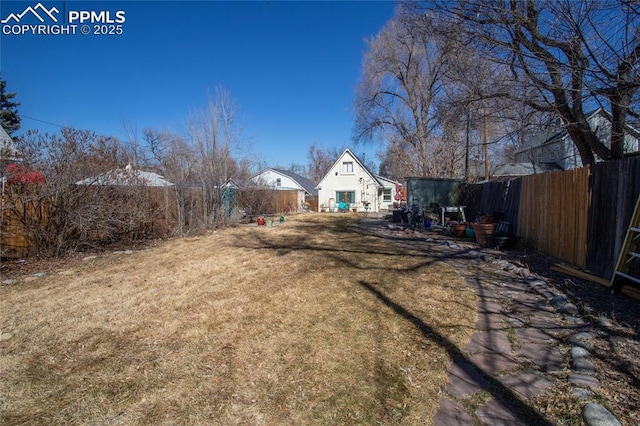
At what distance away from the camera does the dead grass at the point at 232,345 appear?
2123 mm

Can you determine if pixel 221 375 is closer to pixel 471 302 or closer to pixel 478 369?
pixel 478 369

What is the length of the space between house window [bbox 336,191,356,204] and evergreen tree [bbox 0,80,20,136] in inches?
995

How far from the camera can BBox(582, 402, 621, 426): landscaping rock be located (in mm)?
1855

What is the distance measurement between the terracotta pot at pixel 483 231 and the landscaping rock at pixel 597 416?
6.47 m

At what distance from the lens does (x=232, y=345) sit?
2.96 m

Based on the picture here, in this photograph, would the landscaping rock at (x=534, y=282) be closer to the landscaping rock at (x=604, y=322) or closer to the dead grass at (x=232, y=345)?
the dead grass at (x=232, y=345)

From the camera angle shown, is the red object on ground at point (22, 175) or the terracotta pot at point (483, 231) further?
the terracotta pot at point (483, 231)

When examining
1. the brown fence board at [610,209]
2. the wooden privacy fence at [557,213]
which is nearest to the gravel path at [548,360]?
the brown fence board at [610,209]

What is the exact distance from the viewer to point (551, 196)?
6.16 metres

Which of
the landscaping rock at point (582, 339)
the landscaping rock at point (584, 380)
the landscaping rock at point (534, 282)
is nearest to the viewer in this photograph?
the landscaping rock at point (584, 380)

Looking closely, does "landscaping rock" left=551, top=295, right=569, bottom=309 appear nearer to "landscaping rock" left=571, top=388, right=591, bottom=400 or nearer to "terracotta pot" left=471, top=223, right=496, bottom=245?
"landscaping rock" left=571, top=388, right=591, bottom=400

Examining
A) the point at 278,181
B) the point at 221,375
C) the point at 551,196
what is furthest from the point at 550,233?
the point at 278,181

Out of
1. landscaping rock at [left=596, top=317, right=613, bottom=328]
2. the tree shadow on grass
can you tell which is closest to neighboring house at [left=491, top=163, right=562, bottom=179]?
landscaping rock at [left=596, top=317, right=613, bottom=328]

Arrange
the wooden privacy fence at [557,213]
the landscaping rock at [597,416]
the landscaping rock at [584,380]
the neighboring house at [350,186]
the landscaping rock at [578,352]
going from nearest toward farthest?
the landscaping rock at [597,416] → the landscaping rock at [584,380] → the landscaping rock at [578,352] → the wooden privacy fence at [557,213] → the neighboring house at [350,186]
